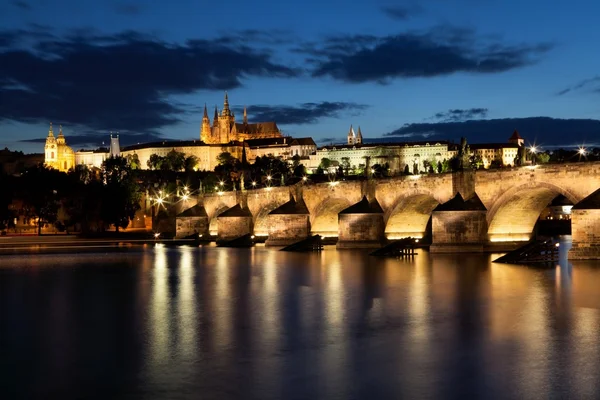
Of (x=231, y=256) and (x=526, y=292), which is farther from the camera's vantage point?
(x=231, y=256)

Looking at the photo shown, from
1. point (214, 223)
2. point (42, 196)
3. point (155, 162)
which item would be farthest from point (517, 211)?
point (155, 162)

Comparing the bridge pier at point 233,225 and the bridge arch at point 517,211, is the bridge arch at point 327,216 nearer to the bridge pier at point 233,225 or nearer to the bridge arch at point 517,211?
the bridge pier at point 233,225

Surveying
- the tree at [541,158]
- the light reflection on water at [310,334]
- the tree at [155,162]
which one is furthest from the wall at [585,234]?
the tree at [155,162]

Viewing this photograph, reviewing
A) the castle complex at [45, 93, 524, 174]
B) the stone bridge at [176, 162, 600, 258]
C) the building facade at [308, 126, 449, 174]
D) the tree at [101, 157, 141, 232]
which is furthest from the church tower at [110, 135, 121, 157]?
the stone bridge at [176, 162, 600, 258]

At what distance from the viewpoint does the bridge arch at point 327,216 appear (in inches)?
1981

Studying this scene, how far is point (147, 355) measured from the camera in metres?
15.2

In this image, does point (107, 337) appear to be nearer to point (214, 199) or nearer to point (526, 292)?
point (526, 292)

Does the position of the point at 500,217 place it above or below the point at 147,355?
above

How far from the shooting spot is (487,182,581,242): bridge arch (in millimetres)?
35188

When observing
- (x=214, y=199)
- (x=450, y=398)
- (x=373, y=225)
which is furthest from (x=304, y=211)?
(x=450, y=398)

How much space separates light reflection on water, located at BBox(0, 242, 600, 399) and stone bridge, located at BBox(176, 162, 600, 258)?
425 centimetres

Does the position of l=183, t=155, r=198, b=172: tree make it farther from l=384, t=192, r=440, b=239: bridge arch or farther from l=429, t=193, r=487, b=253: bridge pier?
l=429, t=193, r=487, b=253: bridge pier

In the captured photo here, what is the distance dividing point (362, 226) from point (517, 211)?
9.88m

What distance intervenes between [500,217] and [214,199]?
37.0 m
